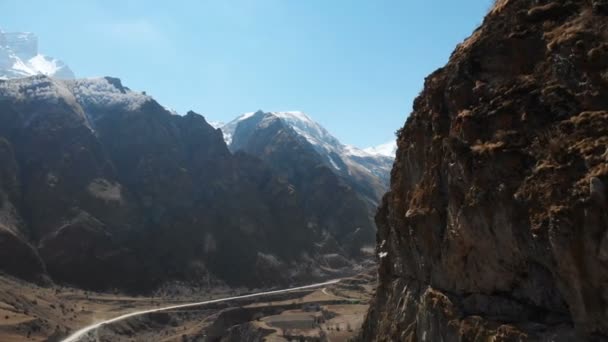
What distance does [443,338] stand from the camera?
19.8 meters

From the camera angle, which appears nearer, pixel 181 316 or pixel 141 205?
pixel 181 316

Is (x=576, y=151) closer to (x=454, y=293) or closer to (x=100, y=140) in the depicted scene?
(x=454, y=293)

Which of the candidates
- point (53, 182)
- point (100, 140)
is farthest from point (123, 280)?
point (100, 140)

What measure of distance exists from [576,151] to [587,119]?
4.26ft

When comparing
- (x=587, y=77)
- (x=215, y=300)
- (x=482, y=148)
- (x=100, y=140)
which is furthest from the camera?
(x=100, y=140)

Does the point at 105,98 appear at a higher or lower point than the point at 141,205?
higher

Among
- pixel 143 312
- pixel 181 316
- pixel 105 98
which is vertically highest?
pixel 105 98

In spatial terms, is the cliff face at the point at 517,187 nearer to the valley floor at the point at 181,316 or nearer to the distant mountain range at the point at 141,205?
the valley floor at the point at 181,316

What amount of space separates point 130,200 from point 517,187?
140796 mm

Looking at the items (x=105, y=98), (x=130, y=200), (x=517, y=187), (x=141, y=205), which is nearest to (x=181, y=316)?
(x=130, y=200)

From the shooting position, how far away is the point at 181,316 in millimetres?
99750

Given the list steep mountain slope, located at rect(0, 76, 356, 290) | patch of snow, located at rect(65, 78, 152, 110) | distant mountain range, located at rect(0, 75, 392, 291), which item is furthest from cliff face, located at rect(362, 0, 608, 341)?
patch of snow, located at rect(65, 78, 152, 110)

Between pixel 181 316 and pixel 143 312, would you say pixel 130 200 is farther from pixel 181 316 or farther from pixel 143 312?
pixel 181 316

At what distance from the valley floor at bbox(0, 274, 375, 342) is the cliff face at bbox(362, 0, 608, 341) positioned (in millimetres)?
48663
